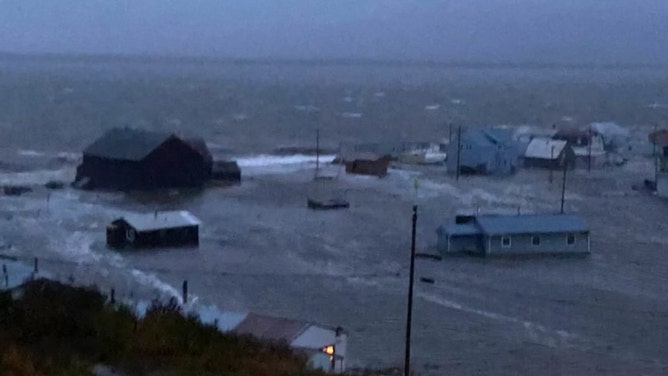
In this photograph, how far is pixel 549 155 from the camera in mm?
25844

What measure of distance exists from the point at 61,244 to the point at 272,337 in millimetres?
6880

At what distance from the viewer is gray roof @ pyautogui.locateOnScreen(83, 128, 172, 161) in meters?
21.2

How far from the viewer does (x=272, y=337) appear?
8.61 metres

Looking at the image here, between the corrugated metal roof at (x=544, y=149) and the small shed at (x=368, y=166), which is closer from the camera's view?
the small shed at (x=368, y=166)

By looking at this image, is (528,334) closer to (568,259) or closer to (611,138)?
(568,259)

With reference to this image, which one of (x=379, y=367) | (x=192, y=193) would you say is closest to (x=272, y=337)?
(x=379, y=367)

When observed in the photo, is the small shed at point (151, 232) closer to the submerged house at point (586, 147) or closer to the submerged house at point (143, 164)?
the submerged house at point (143, 164)

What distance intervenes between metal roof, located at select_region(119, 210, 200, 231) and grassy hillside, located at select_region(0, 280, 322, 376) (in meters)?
8.92

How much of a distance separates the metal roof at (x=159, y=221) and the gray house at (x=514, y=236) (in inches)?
139

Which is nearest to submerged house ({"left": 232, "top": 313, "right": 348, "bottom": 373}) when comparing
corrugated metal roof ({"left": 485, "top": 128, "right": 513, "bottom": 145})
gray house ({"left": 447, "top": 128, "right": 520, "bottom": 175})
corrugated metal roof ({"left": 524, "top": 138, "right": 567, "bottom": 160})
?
gray house ({"left": 447, "top": 128, "right": 520, "bottom": 175})

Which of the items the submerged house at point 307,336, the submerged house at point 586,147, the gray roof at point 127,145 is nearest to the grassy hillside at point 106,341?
the submerged house at point 307,336

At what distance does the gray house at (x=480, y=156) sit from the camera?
957 inches

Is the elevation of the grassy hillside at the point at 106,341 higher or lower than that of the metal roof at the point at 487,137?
higher

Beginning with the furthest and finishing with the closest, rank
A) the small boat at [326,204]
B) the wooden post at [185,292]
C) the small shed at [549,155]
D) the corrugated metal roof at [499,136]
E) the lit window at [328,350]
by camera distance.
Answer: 1. the small shed at [549,155]
2. the corrugated metal roof at [499,136]
3. the small boat at [326,204]
4. the wooden post at [185,292]
5. the lit window at [328,350]
